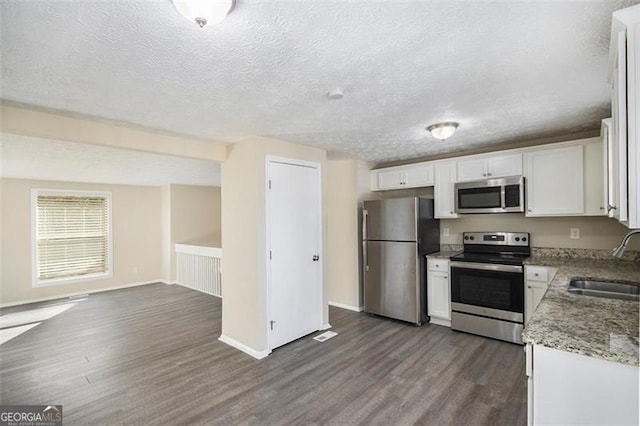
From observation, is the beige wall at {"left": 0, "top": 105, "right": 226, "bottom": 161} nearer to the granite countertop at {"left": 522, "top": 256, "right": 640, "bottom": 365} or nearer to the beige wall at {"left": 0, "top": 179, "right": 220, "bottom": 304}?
the granite countertop at {"left": 522, "top": 256, "right": 640, "bottom": 365}

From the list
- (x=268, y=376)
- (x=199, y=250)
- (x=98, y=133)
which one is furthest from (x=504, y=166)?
(x=199, y=250)

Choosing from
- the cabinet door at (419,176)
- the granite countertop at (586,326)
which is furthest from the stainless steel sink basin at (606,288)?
the cabinet door at (419,176)

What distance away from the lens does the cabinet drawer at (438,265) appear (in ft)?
12.7

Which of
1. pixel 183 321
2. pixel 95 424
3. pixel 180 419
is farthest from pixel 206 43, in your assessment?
pixel 183 321

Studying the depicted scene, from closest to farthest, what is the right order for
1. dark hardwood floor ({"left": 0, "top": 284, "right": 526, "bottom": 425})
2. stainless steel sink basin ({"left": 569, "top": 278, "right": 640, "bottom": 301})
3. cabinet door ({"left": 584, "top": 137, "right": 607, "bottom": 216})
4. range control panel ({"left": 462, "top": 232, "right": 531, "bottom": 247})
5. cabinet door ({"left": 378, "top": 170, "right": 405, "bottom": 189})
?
stainless steel sink basin ({"left": 569, "top": 278, "right": 640, "bottom": 301}), dark hardwood floor ({"left": 0, "top": 284, "right": 526, "bottom": 425}), cabinet door ({"left": 584, "top": 137, "right": 607, "bottom": 216}), range control panel ({"left": 462, "top": 232, "right": 531, "bottom": 247}), cabinet door ({"left": 378, "top": 170, "right": 405, "bottom": 189})

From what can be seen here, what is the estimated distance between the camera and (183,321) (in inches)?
171

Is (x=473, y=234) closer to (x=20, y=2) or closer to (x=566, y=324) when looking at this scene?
(x=566, y=324)

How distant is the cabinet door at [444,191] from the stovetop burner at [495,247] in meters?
0.43

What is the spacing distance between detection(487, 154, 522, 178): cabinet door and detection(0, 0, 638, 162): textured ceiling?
2.48 feet

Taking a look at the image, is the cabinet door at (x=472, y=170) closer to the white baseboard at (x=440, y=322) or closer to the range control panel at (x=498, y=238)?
the range control panel at (x=498, y=238)

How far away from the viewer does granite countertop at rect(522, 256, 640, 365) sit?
1.16 m

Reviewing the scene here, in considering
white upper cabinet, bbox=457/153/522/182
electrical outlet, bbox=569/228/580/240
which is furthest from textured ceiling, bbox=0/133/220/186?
electrical outlet, bbox=569/228/580/240

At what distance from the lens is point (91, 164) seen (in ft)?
14.4

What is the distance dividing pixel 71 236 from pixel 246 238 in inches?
195
